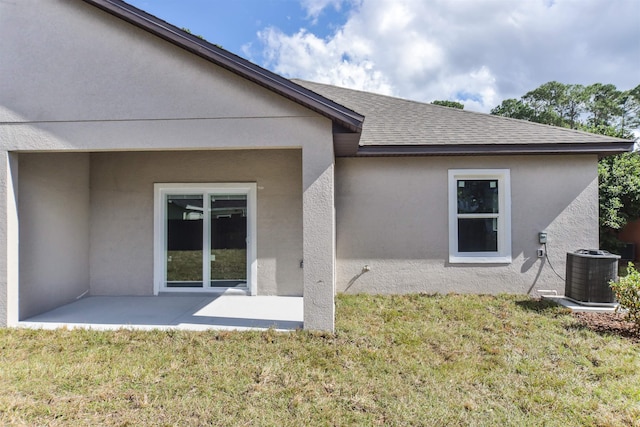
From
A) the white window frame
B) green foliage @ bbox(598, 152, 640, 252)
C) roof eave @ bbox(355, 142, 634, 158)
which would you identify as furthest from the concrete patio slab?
green foliage @ bbox(598, 152, 640, 252)

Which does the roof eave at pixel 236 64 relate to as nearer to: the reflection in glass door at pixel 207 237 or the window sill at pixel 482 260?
the reflection in glass door at pixel 207 237

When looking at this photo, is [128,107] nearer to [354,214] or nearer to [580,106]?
[354,214]

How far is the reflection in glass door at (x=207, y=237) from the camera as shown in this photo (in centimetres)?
758

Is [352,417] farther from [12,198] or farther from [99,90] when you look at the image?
[12,198]

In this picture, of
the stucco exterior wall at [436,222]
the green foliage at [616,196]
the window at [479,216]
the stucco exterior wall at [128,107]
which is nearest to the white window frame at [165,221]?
the stucco exterior wall at [436,222]

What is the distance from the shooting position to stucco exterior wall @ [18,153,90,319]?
5.70 m

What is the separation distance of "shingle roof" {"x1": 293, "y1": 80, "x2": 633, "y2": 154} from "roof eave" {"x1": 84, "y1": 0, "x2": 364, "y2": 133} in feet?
7.78

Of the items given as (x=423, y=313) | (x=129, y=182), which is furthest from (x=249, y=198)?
(x=423, y=313)

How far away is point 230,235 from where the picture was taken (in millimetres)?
7586

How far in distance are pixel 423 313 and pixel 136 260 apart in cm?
658

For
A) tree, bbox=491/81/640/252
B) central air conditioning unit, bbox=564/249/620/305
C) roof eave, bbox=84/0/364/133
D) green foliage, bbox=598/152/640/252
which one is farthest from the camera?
tree, bbox=491/81/640/252

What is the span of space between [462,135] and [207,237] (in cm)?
663

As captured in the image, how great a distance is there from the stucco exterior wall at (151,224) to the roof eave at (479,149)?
6.36ft

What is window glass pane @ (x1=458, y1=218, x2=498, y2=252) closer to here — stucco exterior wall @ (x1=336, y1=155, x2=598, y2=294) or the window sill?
the window sill
